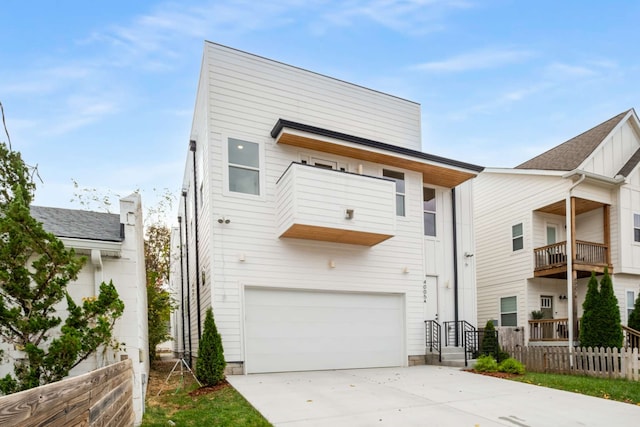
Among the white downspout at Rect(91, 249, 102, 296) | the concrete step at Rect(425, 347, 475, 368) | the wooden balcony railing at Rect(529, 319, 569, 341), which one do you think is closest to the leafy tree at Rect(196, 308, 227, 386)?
the white downspout at Rect(91, 249, 102, 296)

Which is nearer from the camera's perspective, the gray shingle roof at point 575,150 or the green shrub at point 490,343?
the green shrub at point 490,343

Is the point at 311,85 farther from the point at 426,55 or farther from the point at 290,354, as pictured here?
the point at 290,354

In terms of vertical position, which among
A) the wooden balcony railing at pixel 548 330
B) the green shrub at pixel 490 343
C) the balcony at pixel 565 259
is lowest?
the wooden balcony railing at pixel 548 330

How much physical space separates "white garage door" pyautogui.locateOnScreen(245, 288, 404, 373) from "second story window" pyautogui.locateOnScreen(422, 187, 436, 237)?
2.51 metres

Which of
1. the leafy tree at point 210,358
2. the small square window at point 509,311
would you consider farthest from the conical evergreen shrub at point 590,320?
the leafy tree at point 210,358

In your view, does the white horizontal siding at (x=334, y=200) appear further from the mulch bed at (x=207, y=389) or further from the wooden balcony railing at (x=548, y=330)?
the wooden balcony railing at (x=548, y=330)

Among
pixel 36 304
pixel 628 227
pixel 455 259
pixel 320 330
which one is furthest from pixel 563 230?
pixel 36 304

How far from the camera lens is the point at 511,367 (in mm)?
9742

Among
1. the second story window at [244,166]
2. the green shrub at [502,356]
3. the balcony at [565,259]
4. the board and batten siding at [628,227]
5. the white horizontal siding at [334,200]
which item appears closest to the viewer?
the white horizontal siding at [334,200]

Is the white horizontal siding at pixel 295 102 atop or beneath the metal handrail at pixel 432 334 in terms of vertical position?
atop

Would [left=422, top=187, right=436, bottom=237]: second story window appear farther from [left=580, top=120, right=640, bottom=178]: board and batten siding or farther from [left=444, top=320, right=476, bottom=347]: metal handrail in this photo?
[left=580, top=120, right=640, bottom=178]: board and batten siding

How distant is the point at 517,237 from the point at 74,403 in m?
17.0

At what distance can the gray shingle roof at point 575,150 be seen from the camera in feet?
49.7

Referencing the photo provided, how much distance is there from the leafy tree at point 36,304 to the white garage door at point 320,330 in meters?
5.01
